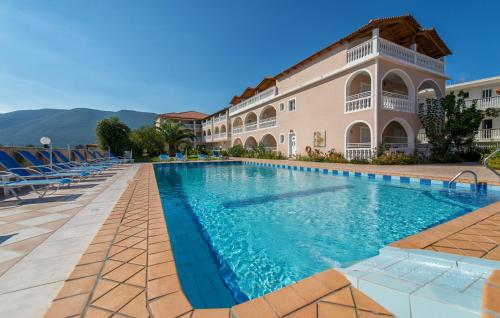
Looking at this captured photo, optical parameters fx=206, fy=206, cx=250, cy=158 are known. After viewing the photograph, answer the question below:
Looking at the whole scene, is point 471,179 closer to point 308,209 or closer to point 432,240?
point 308,209

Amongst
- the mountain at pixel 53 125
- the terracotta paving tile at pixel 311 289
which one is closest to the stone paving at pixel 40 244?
the terracotta paving tile at pixel 311 289

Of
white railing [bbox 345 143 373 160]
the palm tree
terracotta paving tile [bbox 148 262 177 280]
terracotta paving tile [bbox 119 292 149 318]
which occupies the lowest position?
terracotta paving tile [bbox 119 292 149 318]

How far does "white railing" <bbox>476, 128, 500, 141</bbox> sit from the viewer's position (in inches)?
613

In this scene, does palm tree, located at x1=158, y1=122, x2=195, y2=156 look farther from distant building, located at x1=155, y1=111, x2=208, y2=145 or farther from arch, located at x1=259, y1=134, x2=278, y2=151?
distant building, located at x1=155, y1=111, x2=208, y2=145

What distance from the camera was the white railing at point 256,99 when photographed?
812 inches

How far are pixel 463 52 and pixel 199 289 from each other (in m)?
22.9

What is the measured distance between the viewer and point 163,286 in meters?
1.58

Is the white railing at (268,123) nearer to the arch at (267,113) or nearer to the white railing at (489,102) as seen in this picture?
the arch at (267,113)

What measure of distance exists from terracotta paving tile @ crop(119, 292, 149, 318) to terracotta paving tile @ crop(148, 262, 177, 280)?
0.25 metres

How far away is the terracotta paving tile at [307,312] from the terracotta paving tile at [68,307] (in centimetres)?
139

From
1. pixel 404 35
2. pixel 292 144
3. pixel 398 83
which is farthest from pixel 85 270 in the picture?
pixel 398 83

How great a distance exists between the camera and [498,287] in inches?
44.9

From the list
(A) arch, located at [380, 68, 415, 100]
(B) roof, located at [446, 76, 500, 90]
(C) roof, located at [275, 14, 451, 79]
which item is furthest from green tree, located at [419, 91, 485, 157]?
(B) roof, located at [446, 76, 500, 90]

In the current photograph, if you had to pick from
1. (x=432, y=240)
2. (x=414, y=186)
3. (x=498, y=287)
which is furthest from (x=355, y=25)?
(x=498, y=287)
